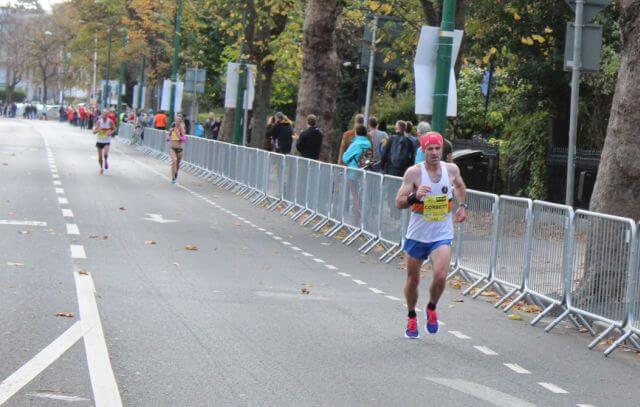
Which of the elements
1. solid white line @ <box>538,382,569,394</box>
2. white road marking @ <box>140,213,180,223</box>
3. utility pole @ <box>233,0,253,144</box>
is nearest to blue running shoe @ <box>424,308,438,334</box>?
solid white line @ <box>538,382,569,394</box>

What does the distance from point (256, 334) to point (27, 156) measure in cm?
3458

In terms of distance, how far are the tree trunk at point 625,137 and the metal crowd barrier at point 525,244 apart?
74 centimetres

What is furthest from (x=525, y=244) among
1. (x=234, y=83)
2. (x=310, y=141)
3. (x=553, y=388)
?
(x=234, y=83)

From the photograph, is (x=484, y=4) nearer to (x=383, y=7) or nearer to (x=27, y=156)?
(x=383, y=7)

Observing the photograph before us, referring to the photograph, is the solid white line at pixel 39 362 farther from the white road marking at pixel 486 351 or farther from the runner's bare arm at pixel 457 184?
the runner's bare arm at pixel 457 184

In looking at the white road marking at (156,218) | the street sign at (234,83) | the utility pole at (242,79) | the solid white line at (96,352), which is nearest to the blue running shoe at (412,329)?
the solid white line at (96,352)

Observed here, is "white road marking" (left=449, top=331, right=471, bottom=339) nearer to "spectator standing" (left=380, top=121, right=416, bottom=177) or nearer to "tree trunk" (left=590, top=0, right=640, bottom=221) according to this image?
"tree trunk" (left=590, top=0, right=640, bottom=221)

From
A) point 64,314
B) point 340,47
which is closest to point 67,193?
point 64,314

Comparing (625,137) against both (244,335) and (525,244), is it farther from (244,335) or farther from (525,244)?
Result: (244,335)

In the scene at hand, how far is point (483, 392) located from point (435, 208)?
2.87m

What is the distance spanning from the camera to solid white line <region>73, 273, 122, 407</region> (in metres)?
7.54

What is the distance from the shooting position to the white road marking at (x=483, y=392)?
8.08m

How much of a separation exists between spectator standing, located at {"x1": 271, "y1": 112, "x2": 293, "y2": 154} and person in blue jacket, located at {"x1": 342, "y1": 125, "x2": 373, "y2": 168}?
7.80 metres

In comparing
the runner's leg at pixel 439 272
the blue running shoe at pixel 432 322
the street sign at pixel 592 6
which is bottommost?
the blue running shoe at pixel 432 322
